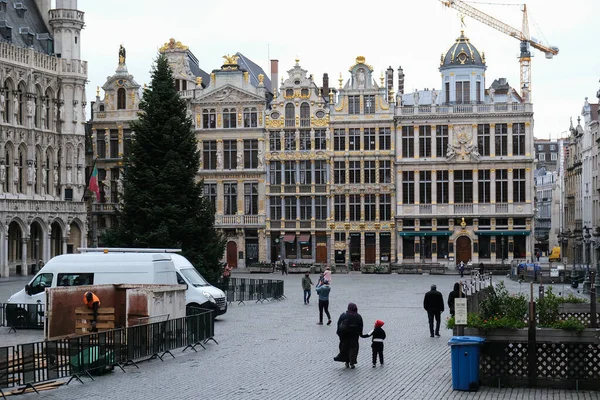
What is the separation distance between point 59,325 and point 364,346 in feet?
25.5

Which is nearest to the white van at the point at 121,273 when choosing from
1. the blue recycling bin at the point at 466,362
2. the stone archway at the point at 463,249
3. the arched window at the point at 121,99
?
the blue recycling bin at the point at 466,362

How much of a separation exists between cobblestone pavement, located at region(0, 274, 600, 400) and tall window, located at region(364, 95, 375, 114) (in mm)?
44047

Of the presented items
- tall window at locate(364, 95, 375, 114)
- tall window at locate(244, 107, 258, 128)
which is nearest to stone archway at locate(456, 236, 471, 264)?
tall window at locate(364, 95, 375, 114)

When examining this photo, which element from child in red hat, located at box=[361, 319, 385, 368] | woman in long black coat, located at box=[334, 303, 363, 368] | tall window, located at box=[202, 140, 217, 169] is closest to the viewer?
woman in long black coat, located at box=[334, 303, 363, 368]

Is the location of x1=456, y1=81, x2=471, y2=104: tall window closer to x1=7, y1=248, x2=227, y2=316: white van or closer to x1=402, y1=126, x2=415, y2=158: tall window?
x1=402, y1=126, x2=415, y2=158: tall window

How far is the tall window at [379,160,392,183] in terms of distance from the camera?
253 feet

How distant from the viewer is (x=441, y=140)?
76062 mm

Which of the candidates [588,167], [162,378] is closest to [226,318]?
[162,378]

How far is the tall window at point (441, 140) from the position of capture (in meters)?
76.1

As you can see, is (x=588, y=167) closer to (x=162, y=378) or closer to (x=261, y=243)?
(x=261, y=243)

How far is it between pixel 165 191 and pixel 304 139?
32909 mm

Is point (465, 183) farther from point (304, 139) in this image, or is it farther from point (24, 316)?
point (24, 316)

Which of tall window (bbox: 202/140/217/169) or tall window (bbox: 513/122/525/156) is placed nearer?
tall window (bbox: 513/122/525/156)

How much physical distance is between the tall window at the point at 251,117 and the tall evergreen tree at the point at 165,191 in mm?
30540
